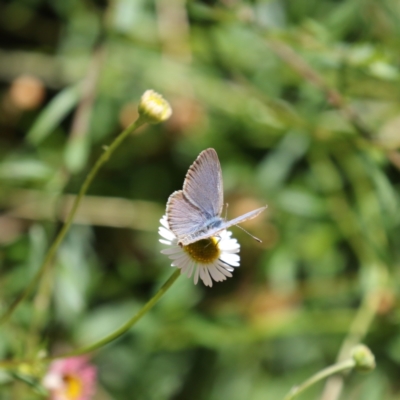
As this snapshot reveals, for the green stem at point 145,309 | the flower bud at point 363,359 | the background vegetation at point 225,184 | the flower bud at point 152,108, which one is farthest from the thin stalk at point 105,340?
the background vegetation at point 225,184

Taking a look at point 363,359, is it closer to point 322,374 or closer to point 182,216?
point 322,374

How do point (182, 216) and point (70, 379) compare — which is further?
point (70, 379)

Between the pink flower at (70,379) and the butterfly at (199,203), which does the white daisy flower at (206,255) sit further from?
the pink flower at (70,379)

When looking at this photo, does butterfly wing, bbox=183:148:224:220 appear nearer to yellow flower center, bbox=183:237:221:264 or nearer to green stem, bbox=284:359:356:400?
yellow flower center, bbox=183:237:221:264

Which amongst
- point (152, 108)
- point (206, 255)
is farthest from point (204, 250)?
point (152, 108)

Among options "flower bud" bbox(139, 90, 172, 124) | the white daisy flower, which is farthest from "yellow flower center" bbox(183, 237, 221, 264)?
"flower bud" bbox(139, 90, 172, 124)

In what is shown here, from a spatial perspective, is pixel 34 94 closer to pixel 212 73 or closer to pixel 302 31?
pixel 212 73
